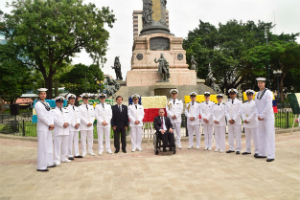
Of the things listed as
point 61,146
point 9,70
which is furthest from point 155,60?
point 9,70

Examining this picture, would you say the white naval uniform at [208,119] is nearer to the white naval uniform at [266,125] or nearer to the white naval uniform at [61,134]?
the white naval uniform at [266,125]

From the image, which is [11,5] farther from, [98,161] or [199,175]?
[199,175]

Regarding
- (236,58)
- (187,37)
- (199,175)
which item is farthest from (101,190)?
(187,37)

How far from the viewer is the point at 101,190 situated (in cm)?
532

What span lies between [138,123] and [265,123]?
4.53 metres

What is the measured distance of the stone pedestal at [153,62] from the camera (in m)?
23.8

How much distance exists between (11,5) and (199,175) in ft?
105

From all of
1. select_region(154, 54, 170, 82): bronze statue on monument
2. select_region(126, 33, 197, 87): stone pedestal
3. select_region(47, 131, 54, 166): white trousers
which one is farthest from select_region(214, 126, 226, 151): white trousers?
select_region(126, 33, 197, 87): stone pedestal

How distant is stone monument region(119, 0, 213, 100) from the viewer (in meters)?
22.8

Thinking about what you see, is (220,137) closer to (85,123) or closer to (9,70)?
(85,123)

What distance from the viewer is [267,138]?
7816 millimetres

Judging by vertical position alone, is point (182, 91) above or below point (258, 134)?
above

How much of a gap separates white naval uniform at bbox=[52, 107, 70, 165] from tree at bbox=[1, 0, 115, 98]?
874 inches

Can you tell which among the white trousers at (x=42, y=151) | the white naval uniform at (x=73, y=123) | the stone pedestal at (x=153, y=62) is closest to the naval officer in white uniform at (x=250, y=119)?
the white naval uniform at (x=73, y=123)
